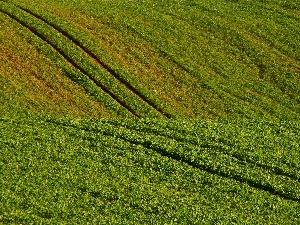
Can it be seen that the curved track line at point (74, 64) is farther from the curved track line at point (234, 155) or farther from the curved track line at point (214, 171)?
the curved track line at point (214, 171)

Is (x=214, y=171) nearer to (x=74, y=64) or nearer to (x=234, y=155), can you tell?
(x=234, y=155)

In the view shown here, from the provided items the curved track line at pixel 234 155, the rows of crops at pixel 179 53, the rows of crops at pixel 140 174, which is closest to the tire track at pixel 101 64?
the rows of crops at pixel 179 53

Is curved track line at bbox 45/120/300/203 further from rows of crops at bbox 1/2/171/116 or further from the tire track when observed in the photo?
the tire track

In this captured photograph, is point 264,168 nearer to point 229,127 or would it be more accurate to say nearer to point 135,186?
point 229,127

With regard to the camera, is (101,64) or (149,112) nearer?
(149,112)

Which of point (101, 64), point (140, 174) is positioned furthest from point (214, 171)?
point (101, 64)

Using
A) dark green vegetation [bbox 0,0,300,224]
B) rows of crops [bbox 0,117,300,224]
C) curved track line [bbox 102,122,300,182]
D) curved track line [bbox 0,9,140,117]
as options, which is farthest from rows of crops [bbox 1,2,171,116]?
curved track line [bbox 102,122,300,182]
